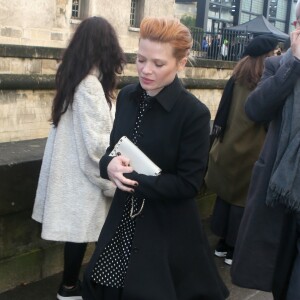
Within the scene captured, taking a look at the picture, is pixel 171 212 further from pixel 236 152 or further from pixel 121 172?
pixel 236 152

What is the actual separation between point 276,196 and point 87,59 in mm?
1247

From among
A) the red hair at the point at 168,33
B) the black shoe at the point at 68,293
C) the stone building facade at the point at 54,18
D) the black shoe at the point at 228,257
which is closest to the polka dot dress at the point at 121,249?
the red hair at the point at 168,33

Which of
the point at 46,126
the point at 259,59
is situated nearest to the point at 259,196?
the point at 259,59

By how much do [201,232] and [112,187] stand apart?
791mm

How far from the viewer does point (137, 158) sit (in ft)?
7.14

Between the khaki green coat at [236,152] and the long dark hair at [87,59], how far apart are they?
4.06ft

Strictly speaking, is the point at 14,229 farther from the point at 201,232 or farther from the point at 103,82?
the point at 201,232

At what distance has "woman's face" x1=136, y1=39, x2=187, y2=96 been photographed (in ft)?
7.03

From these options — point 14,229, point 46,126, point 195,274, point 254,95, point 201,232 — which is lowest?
point 46,126

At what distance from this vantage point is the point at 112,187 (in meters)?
3.01

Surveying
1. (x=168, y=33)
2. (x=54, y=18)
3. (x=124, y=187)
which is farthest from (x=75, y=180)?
(x=54, y=18)

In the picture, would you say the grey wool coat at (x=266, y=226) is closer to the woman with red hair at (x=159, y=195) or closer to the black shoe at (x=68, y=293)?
the woman with red hair at (x=159, y=195)

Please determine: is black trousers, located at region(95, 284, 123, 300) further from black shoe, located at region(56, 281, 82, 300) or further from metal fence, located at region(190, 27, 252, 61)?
metal fence, located at region(190, 27, 252, 61)

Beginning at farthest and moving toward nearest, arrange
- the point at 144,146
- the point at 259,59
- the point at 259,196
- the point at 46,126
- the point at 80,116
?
the point at 46,126
the point at 259,59
the point at 80,116
the point at 259,196
the point at 144,146
